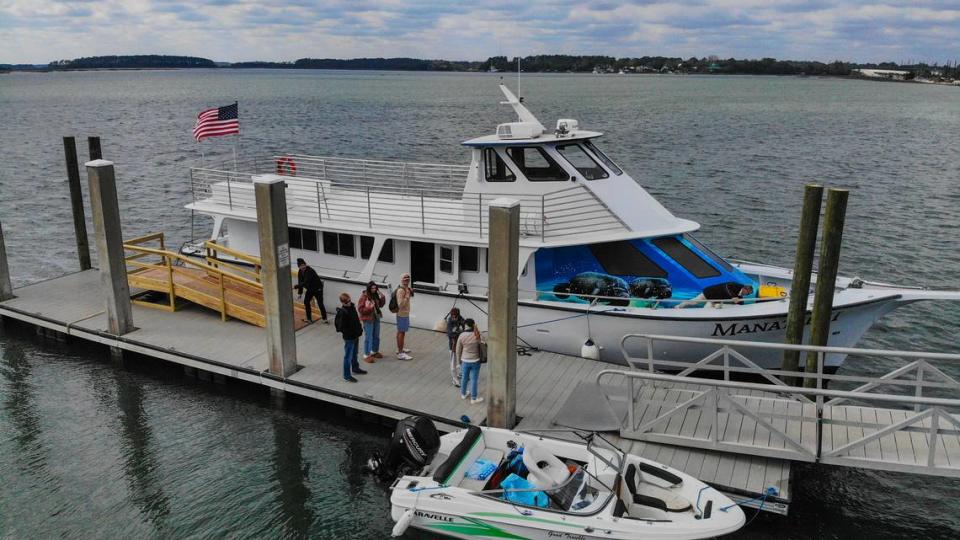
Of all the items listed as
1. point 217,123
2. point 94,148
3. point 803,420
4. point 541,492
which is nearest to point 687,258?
point 803,420

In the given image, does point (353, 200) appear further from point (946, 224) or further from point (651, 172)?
point (651, 172)

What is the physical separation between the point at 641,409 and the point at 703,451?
1.09 meters

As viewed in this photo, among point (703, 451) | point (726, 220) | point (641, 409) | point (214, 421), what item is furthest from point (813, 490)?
point (726, 220)

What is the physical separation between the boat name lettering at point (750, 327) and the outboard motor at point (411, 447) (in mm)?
5383

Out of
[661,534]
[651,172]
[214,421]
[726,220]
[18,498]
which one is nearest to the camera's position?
[661,534]

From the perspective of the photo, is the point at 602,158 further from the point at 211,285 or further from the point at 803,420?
the point at 211,285

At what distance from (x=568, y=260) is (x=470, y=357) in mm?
3636

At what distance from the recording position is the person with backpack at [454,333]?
11508 millimetres

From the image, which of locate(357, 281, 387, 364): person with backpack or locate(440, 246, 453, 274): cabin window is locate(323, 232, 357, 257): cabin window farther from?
locate(357, 281, 387, 364): person with backpack

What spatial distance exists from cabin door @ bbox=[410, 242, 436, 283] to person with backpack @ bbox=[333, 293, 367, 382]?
8.80 feet

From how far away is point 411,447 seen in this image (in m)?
9.78

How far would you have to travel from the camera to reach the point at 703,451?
979 centimetres

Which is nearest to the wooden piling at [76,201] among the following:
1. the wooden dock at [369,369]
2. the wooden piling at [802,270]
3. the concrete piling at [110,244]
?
the wooden dock at [369,369]

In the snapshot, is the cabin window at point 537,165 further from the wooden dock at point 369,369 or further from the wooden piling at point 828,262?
the wooden piling at point 828,262
